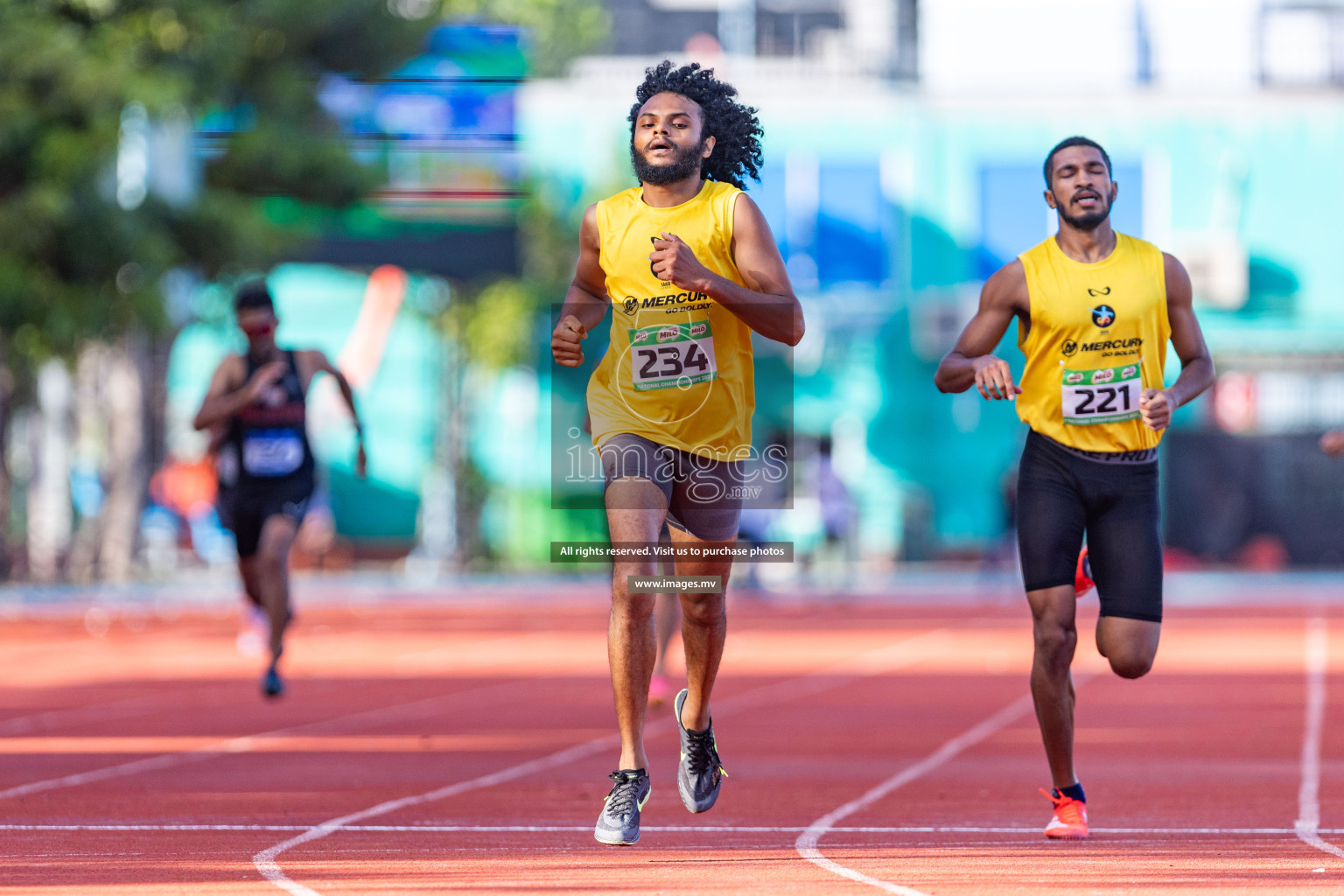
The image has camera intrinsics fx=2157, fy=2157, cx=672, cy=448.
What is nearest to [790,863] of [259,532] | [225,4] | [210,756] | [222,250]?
[210,756]

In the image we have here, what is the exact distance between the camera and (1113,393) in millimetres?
6859

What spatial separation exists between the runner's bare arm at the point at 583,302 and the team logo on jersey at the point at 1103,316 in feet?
5.10

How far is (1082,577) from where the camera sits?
6.98 metres

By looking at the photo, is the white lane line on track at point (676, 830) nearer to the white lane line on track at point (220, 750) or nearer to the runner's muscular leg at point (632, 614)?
the runner's muscular leg at point (632, 614)

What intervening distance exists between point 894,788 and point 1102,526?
78.1 inches

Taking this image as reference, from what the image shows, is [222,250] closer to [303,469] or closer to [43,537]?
[43,537]

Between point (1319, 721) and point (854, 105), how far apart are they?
2718cm

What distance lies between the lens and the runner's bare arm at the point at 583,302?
6.58 m

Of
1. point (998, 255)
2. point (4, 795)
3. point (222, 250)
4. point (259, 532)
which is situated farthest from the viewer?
point (998, 255)

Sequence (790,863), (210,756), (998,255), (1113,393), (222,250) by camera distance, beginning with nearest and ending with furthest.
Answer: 1. (790,863)
2. (1113,393)
3. (210,756)
4. (222,250)
5. (998,255)

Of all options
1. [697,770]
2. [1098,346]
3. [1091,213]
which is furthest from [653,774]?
[1091,213]

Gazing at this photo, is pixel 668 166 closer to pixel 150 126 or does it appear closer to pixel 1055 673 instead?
pixel 1055 673

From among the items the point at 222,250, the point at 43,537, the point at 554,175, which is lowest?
the point at 43,537

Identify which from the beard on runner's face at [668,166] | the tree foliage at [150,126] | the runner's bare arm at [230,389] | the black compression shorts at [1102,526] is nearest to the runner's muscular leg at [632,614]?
the beard on runner's face at [668,166]
